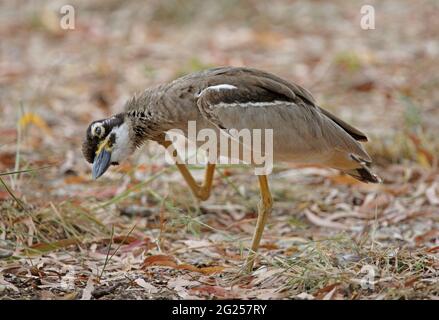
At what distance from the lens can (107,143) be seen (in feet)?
16.1

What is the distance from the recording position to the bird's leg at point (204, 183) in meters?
5.23

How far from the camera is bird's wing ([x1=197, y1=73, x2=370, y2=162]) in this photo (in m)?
4.53

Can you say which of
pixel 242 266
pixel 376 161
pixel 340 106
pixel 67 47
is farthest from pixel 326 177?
pixel 67 47

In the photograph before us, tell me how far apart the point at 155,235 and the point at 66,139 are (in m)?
2.27

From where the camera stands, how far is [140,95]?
4.95 meters

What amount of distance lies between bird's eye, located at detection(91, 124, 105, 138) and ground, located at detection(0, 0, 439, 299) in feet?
1.13

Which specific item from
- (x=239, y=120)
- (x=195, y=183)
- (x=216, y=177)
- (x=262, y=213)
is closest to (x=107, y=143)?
(x=195, y=183)

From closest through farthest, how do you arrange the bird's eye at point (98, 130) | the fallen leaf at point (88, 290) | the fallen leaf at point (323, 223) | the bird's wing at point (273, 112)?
the fallen leaf at point (88, 290) → the bird's wing at point (273, 112) → the bird's eye at point (98, 130) → the fallen leaf at point (323, 223)

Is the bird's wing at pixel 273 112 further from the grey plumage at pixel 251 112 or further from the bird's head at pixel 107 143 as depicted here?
the bird's head at pixel 107 143

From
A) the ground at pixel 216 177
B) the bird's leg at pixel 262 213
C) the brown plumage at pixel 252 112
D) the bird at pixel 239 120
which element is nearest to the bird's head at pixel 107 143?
A: the bird at pixel 239 120

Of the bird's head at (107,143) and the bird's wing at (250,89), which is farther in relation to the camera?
the bird's head at (107,143)

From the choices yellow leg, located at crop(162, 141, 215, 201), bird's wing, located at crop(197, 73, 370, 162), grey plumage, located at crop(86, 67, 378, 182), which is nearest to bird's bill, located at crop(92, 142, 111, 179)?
grey plumage, located at crop(86, 67, 378, 182)

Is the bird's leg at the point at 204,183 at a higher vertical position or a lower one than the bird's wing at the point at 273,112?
lower

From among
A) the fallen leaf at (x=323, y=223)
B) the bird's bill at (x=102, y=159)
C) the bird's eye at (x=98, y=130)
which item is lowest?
the fallen leaf at (x=323, y=223)
